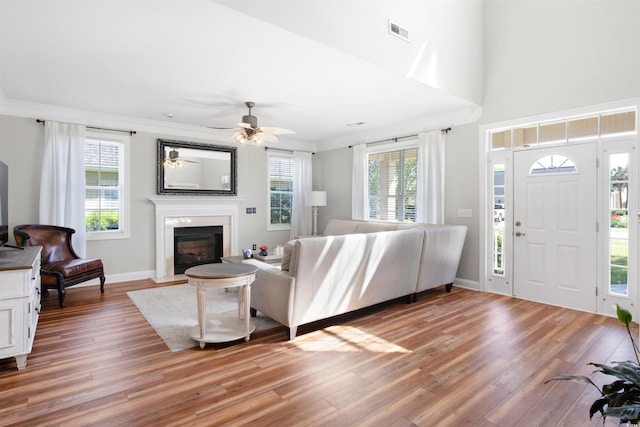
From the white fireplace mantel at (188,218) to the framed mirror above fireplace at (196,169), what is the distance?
0.16 m

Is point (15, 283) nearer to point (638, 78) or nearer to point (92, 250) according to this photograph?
point (92, 250)

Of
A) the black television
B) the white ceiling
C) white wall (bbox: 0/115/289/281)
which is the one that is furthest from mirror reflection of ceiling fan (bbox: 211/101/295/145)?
the black television

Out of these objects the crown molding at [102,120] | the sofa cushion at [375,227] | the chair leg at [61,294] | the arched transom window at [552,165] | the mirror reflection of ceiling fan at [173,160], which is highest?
the crown molding at [102,120]

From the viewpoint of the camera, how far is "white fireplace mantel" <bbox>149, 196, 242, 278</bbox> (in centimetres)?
561

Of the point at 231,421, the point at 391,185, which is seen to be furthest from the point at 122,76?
the point at 391,185

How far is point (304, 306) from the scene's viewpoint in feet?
10.3

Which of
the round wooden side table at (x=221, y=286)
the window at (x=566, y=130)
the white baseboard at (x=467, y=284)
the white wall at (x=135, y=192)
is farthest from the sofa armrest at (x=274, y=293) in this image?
the window at (x=566, y=130)

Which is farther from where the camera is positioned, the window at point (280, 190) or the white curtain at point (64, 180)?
the window at point (280, 190)

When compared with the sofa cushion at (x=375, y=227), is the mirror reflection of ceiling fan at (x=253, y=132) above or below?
above

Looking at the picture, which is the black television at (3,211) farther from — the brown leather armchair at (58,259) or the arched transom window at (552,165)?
the arched transom window at (552,165)

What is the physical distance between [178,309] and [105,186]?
2.62 metres

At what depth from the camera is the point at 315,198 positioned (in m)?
6.88

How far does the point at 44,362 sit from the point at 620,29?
20.7ft

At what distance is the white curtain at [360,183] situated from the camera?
6.53 m
